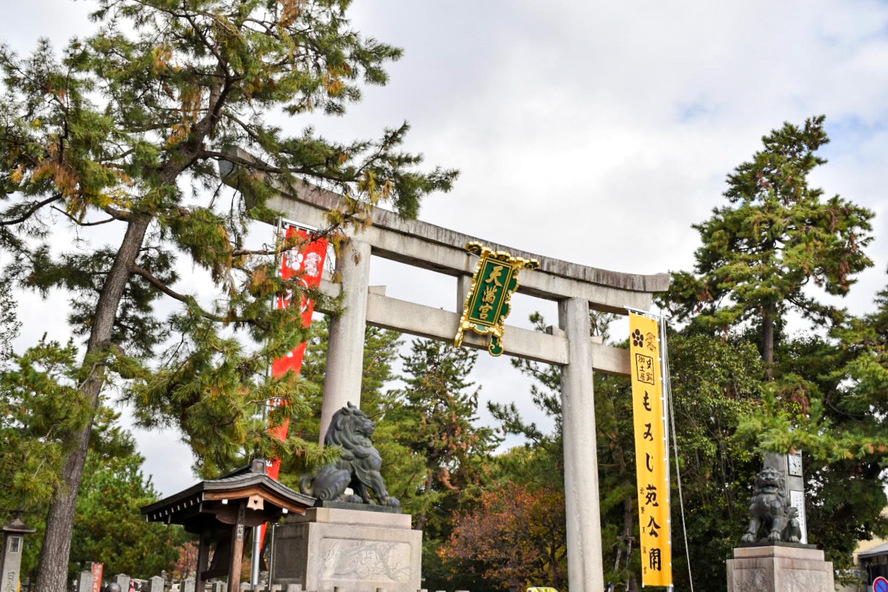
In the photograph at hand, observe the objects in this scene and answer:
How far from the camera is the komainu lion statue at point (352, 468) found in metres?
7.88

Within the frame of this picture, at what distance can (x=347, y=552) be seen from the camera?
766 centimetres

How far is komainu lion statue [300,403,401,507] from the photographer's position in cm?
788

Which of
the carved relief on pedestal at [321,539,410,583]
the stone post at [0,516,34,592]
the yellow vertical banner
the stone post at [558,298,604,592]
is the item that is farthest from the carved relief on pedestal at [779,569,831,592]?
the stone post at [0,516,34,592]

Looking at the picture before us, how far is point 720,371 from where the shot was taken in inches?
644

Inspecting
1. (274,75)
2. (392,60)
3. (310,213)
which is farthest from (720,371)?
(274,75)

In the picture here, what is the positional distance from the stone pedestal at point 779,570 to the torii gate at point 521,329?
233 centimetres

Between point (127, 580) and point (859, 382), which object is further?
point (859, 382)

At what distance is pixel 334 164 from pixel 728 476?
11602 mm

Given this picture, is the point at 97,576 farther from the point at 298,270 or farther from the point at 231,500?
the point at 231,500

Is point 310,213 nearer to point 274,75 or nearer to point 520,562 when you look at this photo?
point 274,75

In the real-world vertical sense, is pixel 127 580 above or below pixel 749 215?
below

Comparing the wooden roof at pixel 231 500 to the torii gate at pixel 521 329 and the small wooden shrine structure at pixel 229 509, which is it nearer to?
the small wooden shrine structure at pixel 229 509

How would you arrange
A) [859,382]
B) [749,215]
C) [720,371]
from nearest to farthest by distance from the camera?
1. [859,382]
2. [720,371]
3. [749,215]

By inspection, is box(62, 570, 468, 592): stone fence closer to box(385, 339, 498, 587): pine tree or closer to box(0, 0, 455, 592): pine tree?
box(0, 0, 455, 592): pine tree
